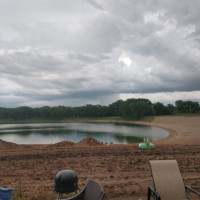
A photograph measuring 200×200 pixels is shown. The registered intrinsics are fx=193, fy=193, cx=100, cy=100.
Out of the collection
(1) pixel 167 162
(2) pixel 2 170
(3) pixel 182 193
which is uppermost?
(1) pixel 167 162

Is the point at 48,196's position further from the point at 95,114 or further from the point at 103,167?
the point at 95,114

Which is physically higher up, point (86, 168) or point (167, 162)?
point (167, 162)

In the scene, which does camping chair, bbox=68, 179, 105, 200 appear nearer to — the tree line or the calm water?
the calm water

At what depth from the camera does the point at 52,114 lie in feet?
335

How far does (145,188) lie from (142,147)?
26.4 ft

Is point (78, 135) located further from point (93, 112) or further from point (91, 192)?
point (93, 112)

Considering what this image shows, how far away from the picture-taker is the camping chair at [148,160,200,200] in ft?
12.5

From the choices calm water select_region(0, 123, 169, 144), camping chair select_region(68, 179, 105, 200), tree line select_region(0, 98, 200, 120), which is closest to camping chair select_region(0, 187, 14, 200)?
camping chair select_region(68, 179, 105, 200)

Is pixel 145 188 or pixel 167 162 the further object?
pixel 145 188

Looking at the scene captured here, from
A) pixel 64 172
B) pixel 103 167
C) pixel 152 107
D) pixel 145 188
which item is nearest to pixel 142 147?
pixel 103 167

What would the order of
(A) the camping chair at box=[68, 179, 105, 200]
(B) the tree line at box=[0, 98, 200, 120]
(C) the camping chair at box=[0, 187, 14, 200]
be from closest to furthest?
1. (A) the camping chair at box=[68, 179, 105, 200]
2. (C) the camping chair at box=[0, 187, 14, 200]
3. (B) the tree line at box=[0, 98, 200, 120]

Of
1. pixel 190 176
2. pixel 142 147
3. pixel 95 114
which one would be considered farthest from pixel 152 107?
pixel 190 176

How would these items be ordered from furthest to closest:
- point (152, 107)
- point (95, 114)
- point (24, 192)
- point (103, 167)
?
point (95, 114) < point (152, 107) < point (103, 167) < point (24, 192)

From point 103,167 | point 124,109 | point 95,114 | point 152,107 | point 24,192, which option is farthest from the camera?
point 95,114
